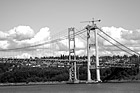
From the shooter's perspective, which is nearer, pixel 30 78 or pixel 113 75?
pixel 113 75

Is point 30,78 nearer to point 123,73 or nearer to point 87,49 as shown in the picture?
point 123,73

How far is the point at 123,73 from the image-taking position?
106312 mm

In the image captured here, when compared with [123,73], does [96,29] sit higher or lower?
higher

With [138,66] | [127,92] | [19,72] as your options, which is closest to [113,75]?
[138,66]

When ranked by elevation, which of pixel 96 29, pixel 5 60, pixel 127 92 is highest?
pixel 96 29

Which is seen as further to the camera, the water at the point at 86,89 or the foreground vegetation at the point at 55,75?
the foreground vegetation at the point at 55,75

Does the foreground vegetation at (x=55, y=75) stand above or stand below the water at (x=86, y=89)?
above

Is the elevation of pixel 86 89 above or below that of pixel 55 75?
below

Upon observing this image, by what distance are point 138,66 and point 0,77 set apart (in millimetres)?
41060

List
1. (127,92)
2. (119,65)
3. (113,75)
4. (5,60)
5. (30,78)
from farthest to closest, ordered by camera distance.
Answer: (30,78) → (113,75) → (119,65) → (5,60) → (127,92)

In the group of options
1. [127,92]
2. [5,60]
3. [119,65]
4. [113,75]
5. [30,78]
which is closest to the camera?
[127,92]

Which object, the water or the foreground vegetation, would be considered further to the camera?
the foreground vegetation

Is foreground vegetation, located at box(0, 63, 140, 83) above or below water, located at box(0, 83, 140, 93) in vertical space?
above

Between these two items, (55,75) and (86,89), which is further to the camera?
(55,75)
